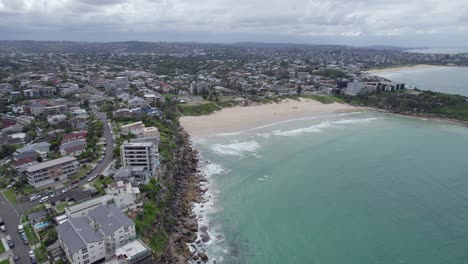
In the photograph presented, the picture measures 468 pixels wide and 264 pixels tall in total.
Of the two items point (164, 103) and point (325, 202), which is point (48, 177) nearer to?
point (325, 202)

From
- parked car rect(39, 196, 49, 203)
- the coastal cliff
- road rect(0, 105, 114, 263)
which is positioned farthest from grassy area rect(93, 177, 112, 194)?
the coastal cliff

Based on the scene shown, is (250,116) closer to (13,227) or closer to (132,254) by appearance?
(132,254)

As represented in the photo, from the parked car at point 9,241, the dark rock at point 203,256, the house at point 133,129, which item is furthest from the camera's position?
the house at point 133,129

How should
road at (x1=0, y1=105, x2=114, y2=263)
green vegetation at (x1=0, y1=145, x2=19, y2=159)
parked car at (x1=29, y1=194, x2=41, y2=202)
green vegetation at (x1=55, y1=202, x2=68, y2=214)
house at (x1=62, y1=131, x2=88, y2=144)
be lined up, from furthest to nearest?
house at (x1=62, y1=131, x2=88, y2=144), green vegetation at (x1=0, y1=145, x2=19, y2=159), parked car at (x1=29, y1=194, x2=41, y2=202), green vegetation at (x1=55, y1=202, x2=68, y2=214), road at (x1=0, y1=105, x2=114, y2=263)

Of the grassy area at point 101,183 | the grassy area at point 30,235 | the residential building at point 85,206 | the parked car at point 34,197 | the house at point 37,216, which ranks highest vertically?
the residential building at point 85,206

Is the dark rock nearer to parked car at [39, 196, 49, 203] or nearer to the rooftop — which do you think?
parked car at [39, 196, 49, 203]

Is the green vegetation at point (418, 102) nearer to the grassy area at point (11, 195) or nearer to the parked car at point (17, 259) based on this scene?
the grassy area at point (11, 195)

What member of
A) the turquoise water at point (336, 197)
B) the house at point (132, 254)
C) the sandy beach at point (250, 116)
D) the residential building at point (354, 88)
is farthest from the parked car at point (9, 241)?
the residential building at point (354, 88)
